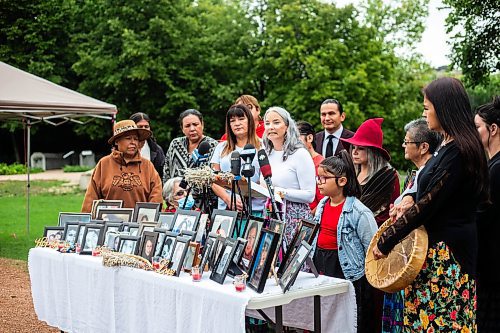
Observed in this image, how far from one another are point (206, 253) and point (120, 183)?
1745mm

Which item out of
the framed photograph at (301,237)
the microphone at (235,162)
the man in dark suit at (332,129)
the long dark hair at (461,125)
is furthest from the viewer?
the man in dark suit at (332,129)

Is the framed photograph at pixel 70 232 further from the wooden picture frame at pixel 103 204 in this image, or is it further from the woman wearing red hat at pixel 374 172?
the woman wearing red hat at pixel 374 172

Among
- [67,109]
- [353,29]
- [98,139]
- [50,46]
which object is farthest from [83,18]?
[67,109]

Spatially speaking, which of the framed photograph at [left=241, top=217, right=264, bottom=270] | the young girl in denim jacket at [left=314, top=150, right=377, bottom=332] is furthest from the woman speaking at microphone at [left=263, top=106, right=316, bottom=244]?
the framed photograph at [left=241, top=217, right=264, bottom=270]

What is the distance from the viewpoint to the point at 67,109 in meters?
9.62

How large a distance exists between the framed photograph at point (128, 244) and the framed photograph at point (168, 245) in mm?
274

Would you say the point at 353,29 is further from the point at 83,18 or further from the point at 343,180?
the point at 343,180

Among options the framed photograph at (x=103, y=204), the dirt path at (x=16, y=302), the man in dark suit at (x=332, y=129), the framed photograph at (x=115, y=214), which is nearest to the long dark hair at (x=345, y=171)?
the framed photograph at (x=115, y=214)

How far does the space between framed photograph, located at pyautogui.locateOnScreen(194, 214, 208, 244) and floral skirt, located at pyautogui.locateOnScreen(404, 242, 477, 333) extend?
1.33 meters

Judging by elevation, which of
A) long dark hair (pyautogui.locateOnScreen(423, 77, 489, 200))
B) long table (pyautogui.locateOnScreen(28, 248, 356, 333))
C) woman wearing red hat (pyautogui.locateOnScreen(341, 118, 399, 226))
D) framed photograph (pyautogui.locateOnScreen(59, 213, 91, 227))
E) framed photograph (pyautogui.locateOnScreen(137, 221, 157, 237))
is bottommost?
long table (pyautogui.locateOnScreen(28, 248, 356, 333))

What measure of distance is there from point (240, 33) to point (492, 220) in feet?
90.2

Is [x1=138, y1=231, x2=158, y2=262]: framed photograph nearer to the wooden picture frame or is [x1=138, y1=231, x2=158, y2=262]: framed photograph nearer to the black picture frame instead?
the black picture frame

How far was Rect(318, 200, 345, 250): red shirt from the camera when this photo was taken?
406 cm

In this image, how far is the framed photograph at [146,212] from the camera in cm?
461
